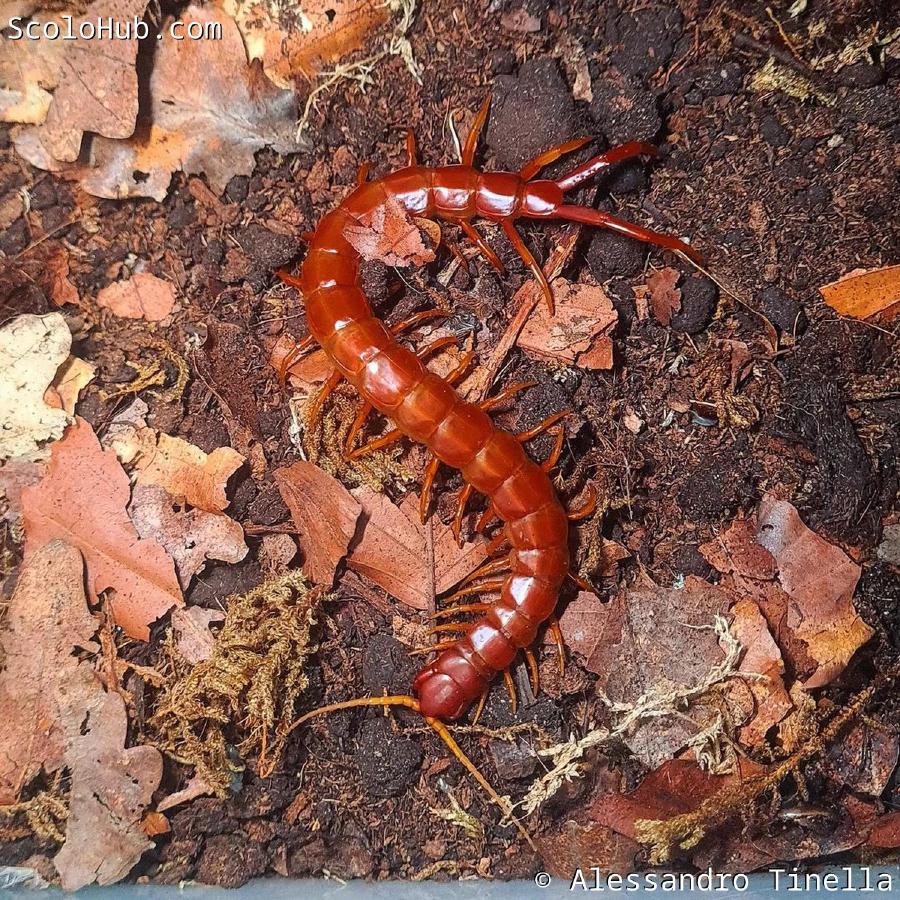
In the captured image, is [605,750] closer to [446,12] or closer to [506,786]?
[506,786]

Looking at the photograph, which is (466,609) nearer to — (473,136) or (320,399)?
(320,399)

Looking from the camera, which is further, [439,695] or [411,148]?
[411,148]

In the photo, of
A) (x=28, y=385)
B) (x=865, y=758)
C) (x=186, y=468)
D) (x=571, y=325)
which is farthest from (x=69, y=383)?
(x=865, y=758)

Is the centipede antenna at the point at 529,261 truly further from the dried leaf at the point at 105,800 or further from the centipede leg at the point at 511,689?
the dried leaf at the point at 105,800

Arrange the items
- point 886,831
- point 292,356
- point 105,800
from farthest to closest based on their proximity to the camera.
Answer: point 292,356 < point 886,831 < point 105,800

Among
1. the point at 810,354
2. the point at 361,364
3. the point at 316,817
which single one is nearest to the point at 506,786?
the point at 316,817

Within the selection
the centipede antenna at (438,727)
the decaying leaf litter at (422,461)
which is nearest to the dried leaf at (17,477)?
the decaying leaf litter at (422,461)

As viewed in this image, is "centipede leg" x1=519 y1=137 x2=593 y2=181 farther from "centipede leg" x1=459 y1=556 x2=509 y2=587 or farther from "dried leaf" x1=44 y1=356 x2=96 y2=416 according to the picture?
"dried leaf" x1=44 y1=356 x2=96 y2=416

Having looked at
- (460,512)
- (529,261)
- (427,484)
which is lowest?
(460,512)
